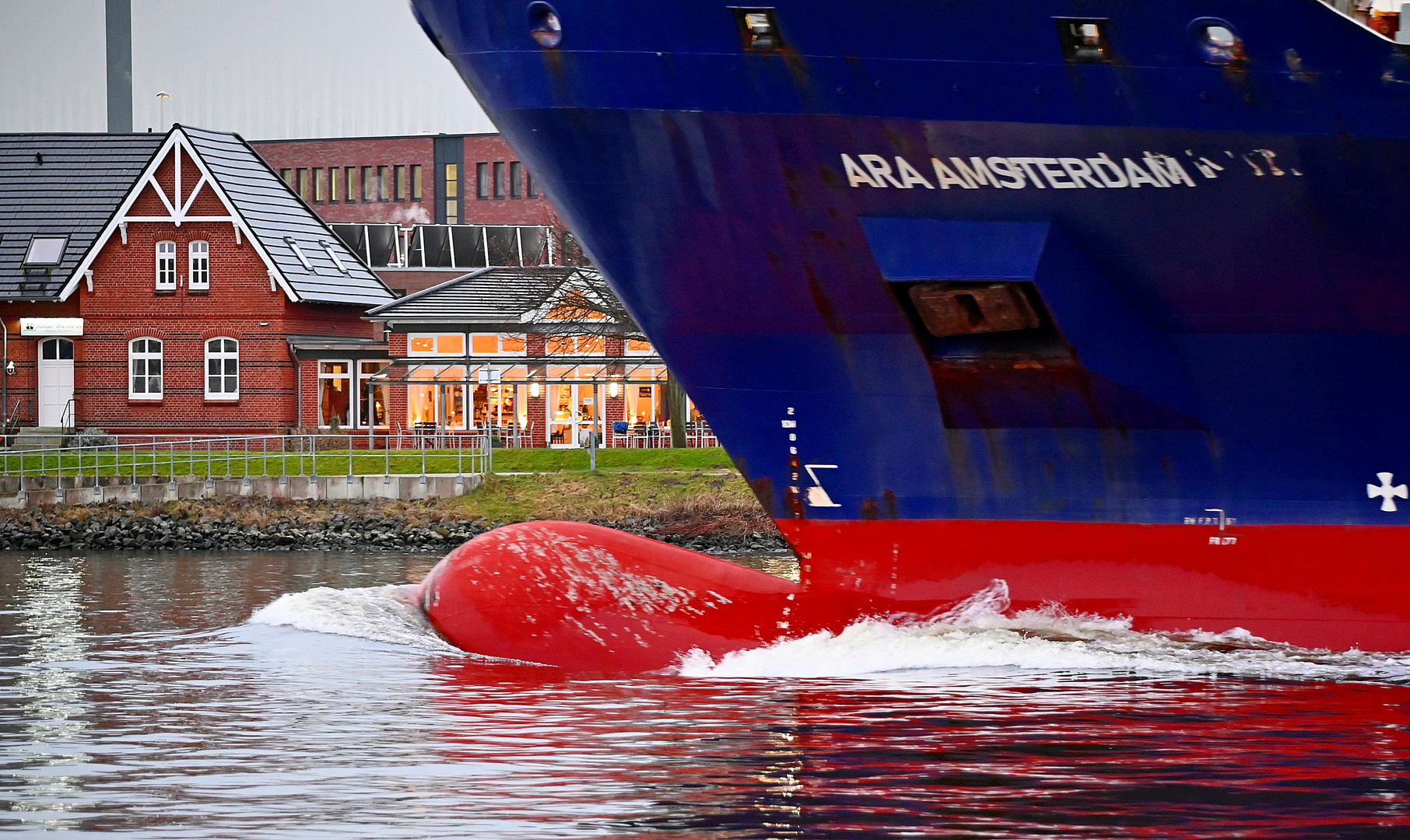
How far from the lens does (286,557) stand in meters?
28.4

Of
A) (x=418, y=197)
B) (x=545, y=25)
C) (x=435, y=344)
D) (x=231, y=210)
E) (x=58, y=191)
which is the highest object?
(x=418, y=197)

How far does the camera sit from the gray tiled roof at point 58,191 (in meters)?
46.2

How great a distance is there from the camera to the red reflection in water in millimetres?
7949

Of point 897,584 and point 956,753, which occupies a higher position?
point 897,584

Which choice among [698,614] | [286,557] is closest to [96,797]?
[698,614]

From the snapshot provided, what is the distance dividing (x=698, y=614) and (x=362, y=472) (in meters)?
24.4

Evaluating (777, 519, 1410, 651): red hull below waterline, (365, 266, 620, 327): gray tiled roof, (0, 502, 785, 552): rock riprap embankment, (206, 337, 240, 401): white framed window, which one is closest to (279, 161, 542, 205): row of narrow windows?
(365, 266, 620, 327): gray tiled roof

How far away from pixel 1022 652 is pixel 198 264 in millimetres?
38292

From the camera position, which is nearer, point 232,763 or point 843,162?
point 232,763

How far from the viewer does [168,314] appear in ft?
151

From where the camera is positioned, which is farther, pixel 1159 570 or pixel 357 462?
pixel 357 462

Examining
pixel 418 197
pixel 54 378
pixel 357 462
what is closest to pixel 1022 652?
pixel 357 462

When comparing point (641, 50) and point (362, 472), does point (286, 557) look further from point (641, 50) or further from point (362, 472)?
point (641, 50)

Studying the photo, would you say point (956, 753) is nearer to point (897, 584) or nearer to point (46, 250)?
point (897, 584)
